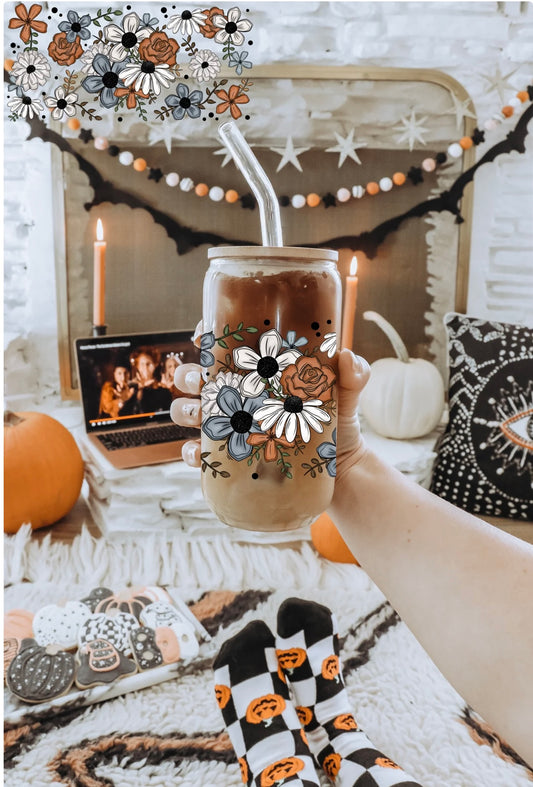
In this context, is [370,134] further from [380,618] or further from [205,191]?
[380,618]

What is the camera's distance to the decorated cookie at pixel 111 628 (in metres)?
→ 1.08

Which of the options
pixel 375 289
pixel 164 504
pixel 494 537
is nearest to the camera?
pixel 494 537

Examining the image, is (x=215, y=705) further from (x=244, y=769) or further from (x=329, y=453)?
(x=329, y=453)

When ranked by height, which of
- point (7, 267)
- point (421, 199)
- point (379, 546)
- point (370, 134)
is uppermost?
point (370, 134)

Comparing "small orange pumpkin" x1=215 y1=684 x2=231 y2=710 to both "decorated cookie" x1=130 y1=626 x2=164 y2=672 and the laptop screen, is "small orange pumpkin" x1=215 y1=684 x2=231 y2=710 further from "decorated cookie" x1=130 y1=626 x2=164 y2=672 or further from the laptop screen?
the laptop screen

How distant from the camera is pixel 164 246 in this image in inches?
69.5

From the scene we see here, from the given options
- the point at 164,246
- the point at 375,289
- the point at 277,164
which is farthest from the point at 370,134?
the point at 164,246

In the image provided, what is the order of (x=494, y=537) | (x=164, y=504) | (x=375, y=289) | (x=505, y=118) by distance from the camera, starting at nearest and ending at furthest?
1. (x=494, y=537)
2. (x=164, y=504)
3. (x=505, y=118)
4. (x=375, y=289)

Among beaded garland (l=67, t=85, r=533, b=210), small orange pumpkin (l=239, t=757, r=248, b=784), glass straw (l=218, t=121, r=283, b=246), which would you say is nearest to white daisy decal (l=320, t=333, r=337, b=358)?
glass straw (l=218, t=121, r=283, b=246)

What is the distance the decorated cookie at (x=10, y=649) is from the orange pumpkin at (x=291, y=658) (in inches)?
18.3

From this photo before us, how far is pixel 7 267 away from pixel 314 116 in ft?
3.28

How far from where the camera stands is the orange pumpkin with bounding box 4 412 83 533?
1418 mm

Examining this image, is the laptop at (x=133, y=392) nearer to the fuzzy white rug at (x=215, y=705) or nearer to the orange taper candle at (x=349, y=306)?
the fuzzy white rug at (x=215, y=705)
